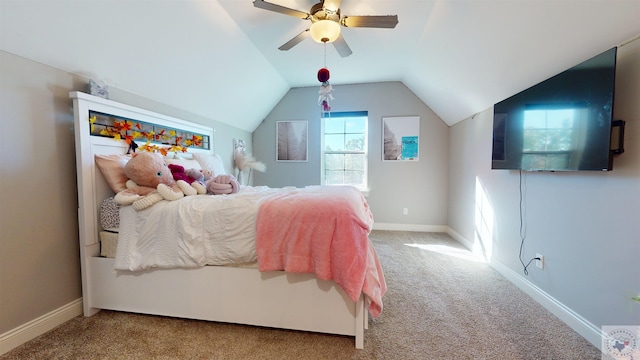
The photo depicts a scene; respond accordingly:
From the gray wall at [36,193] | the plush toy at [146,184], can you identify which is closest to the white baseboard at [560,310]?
the plush toy at [146,184]

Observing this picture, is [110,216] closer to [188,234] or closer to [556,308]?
[188,234]

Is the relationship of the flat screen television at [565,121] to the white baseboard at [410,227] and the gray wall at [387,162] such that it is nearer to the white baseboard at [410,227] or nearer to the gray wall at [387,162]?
the gray wall at [387,162]

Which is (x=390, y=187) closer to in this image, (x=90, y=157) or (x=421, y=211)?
(x=421, y=211)

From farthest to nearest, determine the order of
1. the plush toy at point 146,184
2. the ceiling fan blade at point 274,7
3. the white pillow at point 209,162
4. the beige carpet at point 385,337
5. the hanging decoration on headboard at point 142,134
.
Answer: the white pillow at point 209,162 < the hanging decoration on headboard at point 142,134 < the ceiling fan blade at point 274,7 < the plush toy at point 146,184 < the beige carpet at point 385,337

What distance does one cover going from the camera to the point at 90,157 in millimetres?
1832

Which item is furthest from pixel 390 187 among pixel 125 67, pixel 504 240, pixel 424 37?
pixel 125 67

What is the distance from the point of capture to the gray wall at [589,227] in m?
1.34

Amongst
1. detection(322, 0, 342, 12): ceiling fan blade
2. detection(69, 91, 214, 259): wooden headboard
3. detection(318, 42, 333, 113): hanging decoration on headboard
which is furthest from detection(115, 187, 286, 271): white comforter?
detection(322, 0, 342, 12): ceiling fan blade

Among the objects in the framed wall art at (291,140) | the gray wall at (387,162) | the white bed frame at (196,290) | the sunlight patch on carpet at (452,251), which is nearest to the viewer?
the white bed frame at (196,290)

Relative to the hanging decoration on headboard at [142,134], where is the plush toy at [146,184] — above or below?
below

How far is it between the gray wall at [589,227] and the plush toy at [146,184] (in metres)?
2.79

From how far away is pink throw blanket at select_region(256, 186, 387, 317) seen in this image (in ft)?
4.60

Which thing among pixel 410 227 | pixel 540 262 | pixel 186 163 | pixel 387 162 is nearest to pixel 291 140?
pixel 387 162

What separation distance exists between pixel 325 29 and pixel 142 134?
6.37ft
